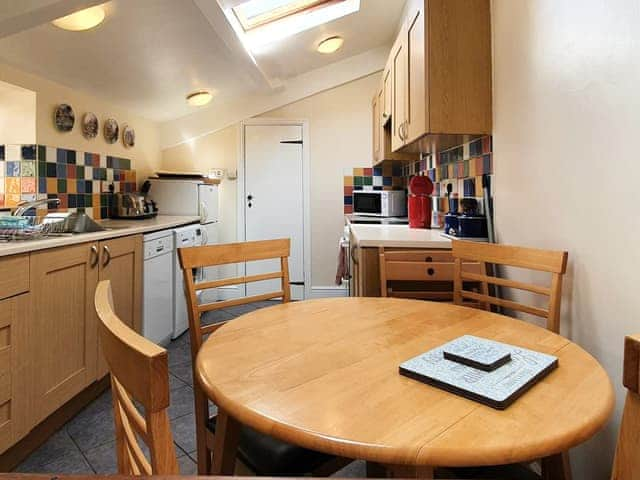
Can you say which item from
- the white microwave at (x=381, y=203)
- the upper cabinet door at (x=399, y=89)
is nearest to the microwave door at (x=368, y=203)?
the white microwave at (x=381, y=203)

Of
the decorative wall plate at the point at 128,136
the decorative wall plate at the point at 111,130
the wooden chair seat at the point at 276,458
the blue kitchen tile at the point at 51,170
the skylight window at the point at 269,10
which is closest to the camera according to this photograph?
the wooden chair seat at the point at 276,458

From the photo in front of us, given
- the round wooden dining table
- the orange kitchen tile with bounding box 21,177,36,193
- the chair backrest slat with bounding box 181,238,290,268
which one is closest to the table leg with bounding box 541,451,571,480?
the round wooden dining table

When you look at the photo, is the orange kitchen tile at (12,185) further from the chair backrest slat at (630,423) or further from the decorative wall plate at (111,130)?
the chair backrest slat at (630,423)

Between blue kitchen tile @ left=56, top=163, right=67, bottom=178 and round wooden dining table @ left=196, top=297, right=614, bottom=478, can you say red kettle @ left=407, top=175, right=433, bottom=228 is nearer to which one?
round wooden dining table @ left=196, top=297, right=614, bottom=478

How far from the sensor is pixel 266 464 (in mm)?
954

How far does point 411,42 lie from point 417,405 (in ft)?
7.18

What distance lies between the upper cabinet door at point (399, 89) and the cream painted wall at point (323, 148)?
4.28 feet

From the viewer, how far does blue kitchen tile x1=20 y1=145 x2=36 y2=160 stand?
7.75 feet

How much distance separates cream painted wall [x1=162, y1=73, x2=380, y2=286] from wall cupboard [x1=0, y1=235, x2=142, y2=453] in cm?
207

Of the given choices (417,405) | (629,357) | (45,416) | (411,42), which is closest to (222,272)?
(45,416)

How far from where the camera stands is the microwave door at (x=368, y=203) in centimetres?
380

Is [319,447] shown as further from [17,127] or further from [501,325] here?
[17,127]

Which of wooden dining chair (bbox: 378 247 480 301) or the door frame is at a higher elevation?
the door frame

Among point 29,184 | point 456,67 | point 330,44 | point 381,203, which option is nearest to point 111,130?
point 29,184
